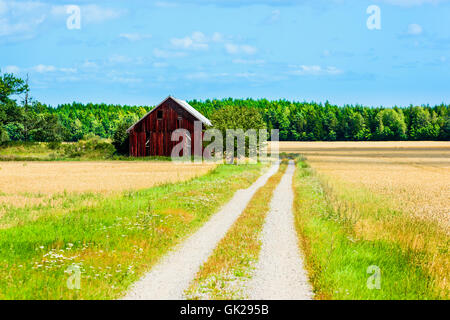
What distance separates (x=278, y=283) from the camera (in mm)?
9328

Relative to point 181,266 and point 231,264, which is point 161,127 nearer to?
point 181,266

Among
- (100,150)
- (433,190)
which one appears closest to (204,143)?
(100,150)

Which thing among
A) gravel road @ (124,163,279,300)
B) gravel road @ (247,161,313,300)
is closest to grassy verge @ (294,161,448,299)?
gravel road @ (247,161,313,300)

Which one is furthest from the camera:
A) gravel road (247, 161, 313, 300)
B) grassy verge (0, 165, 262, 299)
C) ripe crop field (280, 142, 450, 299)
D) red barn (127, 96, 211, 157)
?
red barn (127, 96, 211, 157)

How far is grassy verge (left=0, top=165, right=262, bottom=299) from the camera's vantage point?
891cm

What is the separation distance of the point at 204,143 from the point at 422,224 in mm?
49153

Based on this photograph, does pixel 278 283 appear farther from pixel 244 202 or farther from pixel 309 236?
pixel 244 202

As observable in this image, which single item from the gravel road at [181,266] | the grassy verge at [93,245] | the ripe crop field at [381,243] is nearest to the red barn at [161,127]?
the ripe crop field at [381,243]

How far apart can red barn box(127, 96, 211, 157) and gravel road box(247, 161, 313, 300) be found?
49.4 metres

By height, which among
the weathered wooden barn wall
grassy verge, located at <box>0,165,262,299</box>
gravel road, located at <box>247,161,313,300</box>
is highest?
the weathered wooden barn wall

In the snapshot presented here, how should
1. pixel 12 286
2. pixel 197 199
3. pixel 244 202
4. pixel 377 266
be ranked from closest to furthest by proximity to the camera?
pixel 12 286, pixel 377 266, pixel 197 199, pixel 244 202

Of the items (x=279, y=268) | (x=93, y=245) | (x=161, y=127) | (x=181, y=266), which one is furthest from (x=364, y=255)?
(x=161, y=127)

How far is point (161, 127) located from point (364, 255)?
56833 millimetres

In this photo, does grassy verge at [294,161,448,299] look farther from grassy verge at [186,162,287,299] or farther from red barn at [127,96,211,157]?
red barn at [127,96,211,157]
